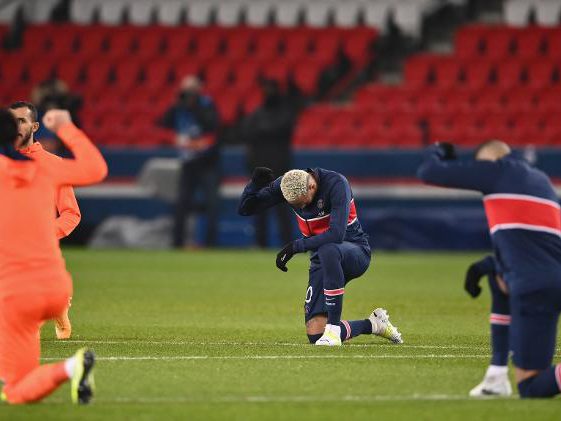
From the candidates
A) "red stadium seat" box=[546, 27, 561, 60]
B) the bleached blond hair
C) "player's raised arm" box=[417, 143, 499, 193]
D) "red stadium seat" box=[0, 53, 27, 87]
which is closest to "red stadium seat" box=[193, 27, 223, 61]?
"red stadium seat" box=[0, 53, 27, 87]

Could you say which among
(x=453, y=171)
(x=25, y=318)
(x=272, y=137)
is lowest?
(x=272, y=137)

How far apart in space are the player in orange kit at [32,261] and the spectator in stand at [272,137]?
52.0ft

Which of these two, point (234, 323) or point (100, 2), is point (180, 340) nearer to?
point (234, 323)

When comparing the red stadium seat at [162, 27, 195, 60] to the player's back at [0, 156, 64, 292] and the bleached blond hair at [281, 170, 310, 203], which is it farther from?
the player's back at [0, 156, 64, 292]

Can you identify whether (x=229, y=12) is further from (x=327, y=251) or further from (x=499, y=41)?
(x=327, y=251)

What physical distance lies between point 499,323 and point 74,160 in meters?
2.85

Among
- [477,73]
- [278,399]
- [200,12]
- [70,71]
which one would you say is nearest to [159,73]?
[70,71]

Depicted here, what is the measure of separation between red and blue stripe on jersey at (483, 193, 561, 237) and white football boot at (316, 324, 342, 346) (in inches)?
131

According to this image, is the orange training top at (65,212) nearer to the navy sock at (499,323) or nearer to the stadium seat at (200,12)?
the navy sock at (499,323)

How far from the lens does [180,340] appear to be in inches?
471

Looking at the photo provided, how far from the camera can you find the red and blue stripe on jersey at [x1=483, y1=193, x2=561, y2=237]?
8219 millimetres

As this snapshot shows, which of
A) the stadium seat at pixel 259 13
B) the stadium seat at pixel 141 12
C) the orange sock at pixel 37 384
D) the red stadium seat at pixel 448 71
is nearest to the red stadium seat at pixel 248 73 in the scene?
the stadium seat at pixel 259 13

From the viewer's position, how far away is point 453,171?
8.07 metres

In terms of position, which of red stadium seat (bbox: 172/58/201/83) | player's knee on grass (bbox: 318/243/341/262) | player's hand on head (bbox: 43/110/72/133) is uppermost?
player's hand on head (bbox: 43/110/72/133)
